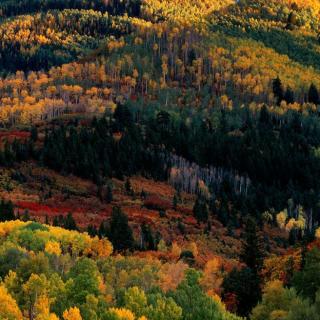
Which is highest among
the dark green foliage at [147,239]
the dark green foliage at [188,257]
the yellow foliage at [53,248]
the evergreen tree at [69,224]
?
the yellow foliage at [53,248]

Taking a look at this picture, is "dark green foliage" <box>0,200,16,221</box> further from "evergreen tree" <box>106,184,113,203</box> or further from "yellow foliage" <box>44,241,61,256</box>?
"evergreen tree" <box>106,184,113,203</box>

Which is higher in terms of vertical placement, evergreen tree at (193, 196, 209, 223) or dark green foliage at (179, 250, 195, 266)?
dark green foliage at (179, 250, 195, 266)

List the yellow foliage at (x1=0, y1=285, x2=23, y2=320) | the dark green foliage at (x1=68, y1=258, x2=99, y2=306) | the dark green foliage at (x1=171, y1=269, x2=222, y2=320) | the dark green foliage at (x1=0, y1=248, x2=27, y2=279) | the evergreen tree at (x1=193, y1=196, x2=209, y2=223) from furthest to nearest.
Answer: the evergreen tree at (x1=193, y1=196, x2=209, y2=223) → the dark green foliage at (x1=0, y1=248, x2=27, y2=279) → the dark green foliage at (x1=68, y1=258, x2=99, y2=306) → the dark green foliage at (x1=171, y1=269, x2=222, y2=320) → the yellow foliage at (x1=0, y1=285, x2=23, y2=320)

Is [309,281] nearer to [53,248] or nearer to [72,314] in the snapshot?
[72,314]

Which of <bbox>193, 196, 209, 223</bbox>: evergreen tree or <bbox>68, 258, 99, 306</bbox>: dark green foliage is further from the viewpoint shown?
<bbox>193, 196, 209, 223</bbox>: evergreen tree

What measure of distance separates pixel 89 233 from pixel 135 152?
66158 mm

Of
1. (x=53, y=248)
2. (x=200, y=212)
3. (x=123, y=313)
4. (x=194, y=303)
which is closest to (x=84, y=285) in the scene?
(x=194, y=303)

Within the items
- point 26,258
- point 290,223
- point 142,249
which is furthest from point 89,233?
point 290,223

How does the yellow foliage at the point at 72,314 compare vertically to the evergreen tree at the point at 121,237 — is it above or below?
above

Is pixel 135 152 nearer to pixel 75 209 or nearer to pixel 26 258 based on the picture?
pixel 75 209

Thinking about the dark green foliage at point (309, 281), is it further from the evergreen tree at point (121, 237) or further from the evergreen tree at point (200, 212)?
the evergreen tree at point (200, 212)

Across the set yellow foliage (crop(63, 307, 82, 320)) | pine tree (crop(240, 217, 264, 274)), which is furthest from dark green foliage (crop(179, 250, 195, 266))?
yellow foliage (crop(63, 307, 82, 320))

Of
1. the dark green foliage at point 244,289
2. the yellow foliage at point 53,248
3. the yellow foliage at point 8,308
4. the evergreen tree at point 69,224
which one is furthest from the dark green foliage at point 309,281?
the evergreen tree at point 69,224

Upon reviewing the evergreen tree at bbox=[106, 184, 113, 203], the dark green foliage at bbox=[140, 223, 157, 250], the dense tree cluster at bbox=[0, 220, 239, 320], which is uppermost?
the dense tree cluster at bbox=[0, 220, 239, 320]
